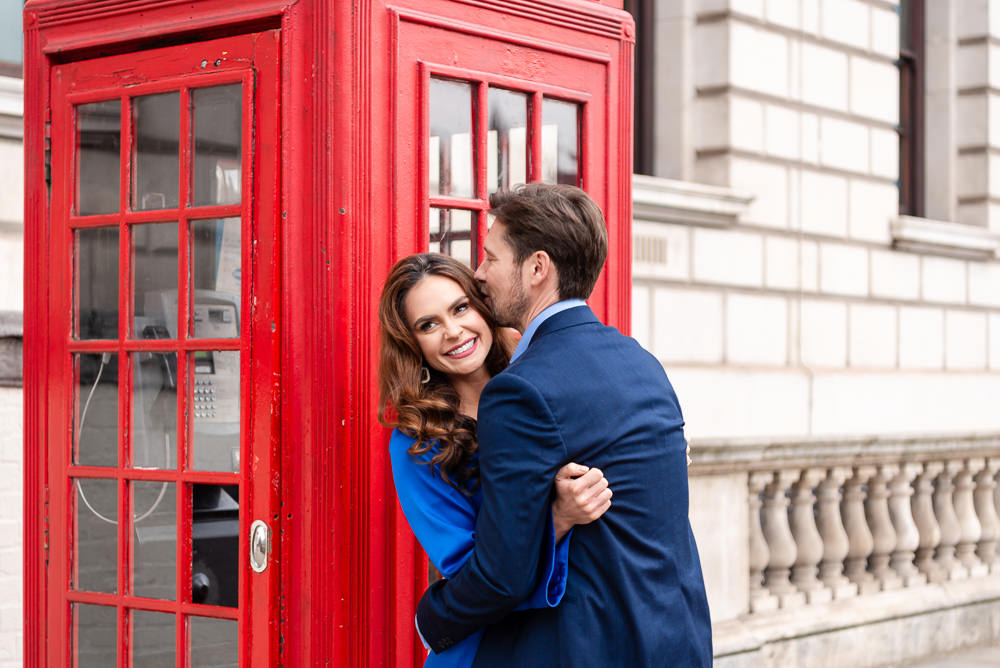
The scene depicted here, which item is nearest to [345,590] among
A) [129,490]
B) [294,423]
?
[294,423]

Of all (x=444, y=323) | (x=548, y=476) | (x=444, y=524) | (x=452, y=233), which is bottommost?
(x=444, y=524)

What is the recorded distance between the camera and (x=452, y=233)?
2621mm

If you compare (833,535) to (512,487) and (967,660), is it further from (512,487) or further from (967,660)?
(512,487)

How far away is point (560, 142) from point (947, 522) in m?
4.28

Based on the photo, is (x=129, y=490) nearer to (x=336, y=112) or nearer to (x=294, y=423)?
(x=294, y=423)

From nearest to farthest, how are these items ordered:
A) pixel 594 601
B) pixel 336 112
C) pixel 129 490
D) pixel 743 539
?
pixel 594 601 < pixel 336 112 < pixel 129 490 < pixel 743 539

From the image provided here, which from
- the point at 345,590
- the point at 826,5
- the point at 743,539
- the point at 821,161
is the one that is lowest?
the point at 743,539

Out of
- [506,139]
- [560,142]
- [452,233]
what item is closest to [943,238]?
[560,142]

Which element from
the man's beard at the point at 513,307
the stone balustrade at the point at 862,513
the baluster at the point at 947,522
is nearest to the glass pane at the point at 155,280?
the man's beard at the point at 513,307

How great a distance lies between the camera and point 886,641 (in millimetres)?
5660

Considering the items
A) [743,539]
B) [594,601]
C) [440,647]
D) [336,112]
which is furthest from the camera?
[743,539]

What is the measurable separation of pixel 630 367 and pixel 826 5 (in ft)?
29.2

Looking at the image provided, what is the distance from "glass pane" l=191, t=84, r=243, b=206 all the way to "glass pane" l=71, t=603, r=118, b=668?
3.18 ft

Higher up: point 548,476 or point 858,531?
point 548,476
